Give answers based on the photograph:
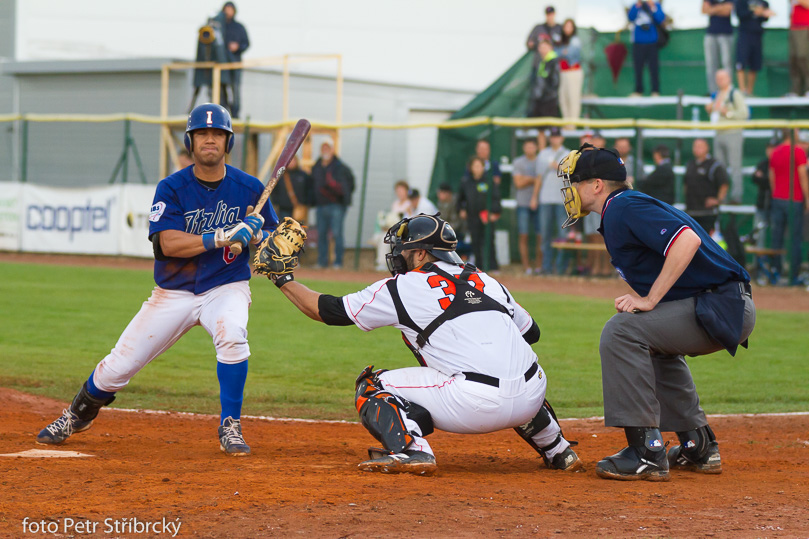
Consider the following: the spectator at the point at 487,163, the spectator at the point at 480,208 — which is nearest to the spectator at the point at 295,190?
the spectator at the point at 480,208

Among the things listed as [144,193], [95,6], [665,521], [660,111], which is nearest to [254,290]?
[144,193]

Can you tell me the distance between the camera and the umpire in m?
5.23

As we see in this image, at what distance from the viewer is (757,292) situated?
1628 cm

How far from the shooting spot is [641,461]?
527 cm

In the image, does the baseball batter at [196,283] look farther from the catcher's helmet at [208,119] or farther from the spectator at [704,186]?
the spectator at [704,186]

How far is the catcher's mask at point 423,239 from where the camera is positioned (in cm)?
533

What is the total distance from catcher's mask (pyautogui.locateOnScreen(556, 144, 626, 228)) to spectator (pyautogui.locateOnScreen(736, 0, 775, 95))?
14896 millimetres

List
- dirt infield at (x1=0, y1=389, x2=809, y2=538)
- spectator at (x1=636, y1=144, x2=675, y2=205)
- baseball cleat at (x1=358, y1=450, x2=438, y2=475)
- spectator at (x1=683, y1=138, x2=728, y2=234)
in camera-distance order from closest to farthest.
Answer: dirt infield at (x1=0, y1=389, x2=809, y2=538), baseball cleat at (x1=358, y1=450, x2=438, y2=475), spectator at (x1=683, y1=138, x2=728, y2=234), spectator at (x1=636, y1=144, x2=675, y2=205)

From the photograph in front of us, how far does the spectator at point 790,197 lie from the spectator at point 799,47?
3240 millimetres

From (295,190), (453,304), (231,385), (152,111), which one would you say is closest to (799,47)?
(295,190)

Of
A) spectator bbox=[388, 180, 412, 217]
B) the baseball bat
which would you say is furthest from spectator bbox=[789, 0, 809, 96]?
the baseball bat

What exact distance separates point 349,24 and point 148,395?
77.3 feet

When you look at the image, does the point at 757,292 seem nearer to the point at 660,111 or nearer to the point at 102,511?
the point at 660,111

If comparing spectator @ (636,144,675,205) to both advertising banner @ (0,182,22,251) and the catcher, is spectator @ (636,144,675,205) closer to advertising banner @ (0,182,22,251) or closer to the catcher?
the catcher
